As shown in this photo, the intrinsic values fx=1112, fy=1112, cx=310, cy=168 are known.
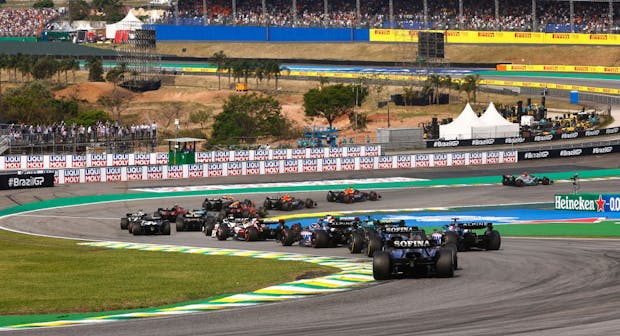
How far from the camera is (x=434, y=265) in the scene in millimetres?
27203

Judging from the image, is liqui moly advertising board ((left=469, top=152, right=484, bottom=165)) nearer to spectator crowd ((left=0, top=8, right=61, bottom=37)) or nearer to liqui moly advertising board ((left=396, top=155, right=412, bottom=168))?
liqui moly advertising board ((left=396, top=155, right=412, bottom=168))

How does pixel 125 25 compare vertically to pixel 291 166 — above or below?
above

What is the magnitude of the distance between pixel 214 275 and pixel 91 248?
39.2 ft

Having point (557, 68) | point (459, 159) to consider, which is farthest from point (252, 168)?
point (557, 68)

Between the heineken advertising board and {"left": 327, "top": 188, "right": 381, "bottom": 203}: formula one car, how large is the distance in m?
10.3

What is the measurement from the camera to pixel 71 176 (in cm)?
6744

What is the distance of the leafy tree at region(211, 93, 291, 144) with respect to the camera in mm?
96250

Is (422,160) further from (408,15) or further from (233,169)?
(408,15)

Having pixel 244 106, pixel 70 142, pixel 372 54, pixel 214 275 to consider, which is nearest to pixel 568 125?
pixel 244 106

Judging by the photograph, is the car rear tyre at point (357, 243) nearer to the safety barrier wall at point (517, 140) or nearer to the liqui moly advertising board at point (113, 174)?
the liqui moly advertising board at point (113, 174)

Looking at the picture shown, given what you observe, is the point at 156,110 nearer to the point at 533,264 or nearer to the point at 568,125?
the point at 568,125

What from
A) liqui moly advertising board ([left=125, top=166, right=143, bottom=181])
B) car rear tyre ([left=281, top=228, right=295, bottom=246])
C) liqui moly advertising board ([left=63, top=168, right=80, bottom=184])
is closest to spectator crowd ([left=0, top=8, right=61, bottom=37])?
liqui moly advertising board ([left=125, top=166, right=143, bottom=181])

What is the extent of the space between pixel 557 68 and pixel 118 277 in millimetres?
110550

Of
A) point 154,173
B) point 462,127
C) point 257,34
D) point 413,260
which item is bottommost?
point 413,260
